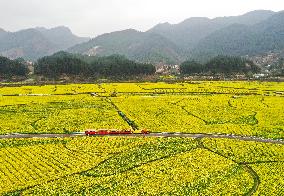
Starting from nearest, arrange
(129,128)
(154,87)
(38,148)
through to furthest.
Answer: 1. (38,148)
2. (129,128)
3. (154,87)

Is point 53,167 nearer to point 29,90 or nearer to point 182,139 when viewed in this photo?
point 182,139

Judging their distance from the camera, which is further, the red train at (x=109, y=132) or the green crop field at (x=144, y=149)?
the red train at (x=109, y=132)

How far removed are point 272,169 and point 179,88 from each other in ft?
299

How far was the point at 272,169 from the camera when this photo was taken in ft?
191

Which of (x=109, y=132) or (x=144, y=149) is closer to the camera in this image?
(x=144, y=149)

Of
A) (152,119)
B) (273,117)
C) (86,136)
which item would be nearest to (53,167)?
(86,136)

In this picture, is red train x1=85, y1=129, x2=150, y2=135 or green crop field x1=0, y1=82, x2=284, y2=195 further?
red train x1=85, y1=129, x2=150, y2=135

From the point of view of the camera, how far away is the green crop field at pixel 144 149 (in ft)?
170

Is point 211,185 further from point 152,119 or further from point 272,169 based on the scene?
point 152,119

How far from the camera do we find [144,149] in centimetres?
6706

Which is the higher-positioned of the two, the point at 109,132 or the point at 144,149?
the point at 109,132

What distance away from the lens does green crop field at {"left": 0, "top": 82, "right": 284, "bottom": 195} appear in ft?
170

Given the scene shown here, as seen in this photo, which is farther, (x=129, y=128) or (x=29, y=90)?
(x=29, y=90)

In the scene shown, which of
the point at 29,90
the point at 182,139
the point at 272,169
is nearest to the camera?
the point at 272,169
